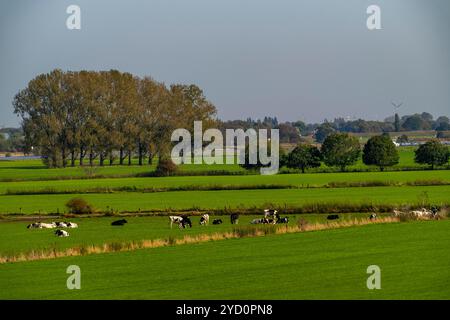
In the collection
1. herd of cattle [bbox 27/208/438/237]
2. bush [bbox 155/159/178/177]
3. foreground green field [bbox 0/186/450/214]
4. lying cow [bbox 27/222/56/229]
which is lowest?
bush [bbox 155/159/178/177]

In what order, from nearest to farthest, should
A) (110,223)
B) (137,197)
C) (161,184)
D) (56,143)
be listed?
(110,223) < (137,197) < (161,184) < (56,143)

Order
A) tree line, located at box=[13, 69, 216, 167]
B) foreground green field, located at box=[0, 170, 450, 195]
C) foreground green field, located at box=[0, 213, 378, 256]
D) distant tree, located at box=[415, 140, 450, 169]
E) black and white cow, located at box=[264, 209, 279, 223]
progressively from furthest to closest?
tree line, located at box=[13, 69, 216, 167] < distant tree, located at box=[415, 140, 450, 169] < foreground green field, located at box=[0, 170, 450, 195] < black and white cow, located at box=[264, 209, 279, 223] < foreground green field, located at box=[0, 213, 378, 256]

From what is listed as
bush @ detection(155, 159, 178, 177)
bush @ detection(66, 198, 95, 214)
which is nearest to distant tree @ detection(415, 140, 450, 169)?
bush @ detection(155, 159, 178, 177)

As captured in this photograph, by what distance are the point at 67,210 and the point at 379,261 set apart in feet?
115

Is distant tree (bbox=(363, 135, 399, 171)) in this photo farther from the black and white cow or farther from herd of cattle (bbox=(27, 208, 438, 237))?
herd of cattle (bbox=(27, 208, 438, 237))

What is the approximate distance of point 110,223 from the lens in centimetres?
4741

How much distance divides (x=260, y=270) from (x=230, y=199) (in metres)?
39.3

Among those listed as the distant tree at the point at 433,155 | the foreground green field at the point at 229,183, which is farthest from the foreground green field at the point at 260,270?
the distant tree at the point at 433,155

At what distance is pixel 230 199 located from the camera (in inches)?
2505

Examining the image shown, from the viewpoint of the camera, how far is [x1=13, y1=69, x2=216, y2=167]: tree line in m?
130

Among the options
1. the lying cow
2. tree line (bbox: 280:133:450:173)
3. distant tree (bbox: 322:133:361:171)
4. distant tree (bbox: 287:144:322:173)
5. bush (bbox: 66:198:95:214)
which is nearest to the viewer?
the lying cow

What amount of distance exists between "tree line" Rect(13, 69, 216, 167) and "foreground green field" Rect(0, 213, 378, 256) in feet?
261
